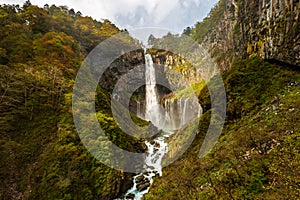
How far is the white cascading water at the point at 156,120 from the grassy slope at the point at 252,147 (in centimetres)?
303

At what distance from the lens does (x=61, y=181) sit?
10094 mm

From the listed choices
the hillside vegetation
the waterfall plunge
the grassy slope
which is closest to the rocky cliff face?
the grassy slope

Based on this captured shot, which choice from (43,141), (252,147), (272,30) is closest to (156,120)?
(43,141)

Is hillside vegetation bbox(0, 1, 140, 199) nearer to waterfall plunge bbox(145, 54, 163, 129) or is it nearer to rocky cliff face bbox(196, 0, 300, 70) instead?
rocky cliff face bbox(196, 0, 300, 70)

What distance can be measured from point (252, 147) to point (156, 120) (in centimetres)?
3027

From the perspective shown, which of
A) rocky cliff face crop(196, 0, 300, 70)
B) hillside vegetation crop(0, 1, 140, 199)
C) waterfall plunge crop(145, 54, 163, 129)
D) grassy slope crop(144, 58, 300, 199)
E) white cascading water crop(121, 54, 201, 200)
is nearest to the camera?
grassy slope crop(144, 58, 300, 199)

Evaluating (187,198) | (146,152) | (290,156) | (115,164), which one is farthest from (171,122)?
(290,156)

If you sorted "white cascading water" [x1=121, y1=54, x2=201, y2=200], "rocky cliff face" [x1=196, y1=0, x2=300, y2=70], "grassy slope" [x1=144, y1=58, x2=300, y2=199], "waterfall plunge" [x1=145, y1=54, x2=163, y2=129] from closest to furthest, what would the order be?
1. "grassy slope" [x1=144, y1=58, x2=300, y2=199]
2. "rocky cliff face" [x1=196, y1=0, x2=300, y2=70]
3. "white cascading water" [x1=121, y1=54, x2=201, y2=200]
4. "waterfall plunge" [x1=145, y1=54, x2=163, y2=129]

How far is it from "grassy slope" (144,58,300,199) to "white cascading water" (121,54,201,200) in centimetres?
303

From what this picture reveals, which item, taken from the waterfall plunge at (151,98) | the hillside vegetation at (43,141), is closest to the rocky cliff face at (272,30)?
the hillside vegetation at (43,141)

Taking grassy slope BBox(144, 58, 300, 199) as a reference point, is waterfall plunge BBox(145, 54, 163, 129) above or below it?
above

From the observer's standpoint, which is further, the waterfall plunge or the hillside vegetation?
the waterfall plunge

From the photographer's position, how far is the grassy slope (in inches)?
186

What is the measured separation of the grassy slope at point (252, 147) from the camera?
15.5ft
